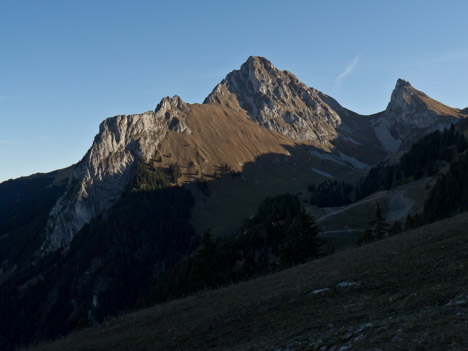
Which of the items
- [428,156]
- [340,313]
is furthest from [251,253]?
[428,156]

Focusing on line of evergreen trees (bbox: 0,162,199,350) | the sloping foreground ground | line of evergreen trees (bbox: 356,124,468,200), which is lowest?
line of evergreen trees (bbox: 0,162,199,350)

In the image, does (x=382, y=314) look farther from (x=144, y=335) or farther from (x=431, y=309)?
(x=144, y=335)

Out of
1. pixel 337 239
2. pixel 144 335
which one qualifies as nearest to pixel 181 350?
pixel 144 335

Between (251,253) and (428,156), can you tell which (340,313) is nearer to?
(251,253)

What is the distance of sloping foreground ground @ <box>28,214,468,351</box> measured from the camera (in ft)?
35.8

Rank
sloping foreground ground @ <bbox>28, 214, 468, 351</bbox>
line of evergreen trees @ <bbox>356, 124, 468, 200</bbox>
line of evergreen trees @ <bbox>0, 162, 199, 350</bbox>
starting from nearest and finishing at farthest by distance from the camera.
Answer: sloping foreground ground @ <bbox>28, 214, 468, 351</bbox>
line of evergreen trees @ <bbox>356, 124, 468, 200</bbox>
line of evergreen trees @ <bbox>0, 162, 199, 350</bbox>

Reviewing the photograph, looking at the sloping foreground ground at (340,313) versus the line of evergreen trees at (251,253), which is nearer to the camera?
the sloping foreground ground at (340,313)

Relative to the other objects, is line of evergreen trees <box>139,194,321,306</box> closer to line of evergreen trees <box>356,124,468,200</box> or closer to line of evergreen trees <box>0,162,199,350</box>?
line of evergreen trees <box>356,124,468,200</box>

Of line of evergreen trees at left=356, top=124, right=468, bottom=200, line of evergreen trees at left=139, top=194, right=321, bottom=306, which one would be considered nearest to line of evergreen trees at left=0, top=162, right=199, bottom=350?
line of evergreen trees at left=139, top=194, right=321, bottom=306

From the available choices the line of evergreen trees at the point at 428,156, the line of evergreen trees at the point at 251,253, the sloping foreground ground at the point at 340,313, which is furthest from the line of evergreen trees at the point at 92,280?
the sloping foreground ground at the point at 340,313

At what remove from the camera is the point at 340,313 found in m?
14.4

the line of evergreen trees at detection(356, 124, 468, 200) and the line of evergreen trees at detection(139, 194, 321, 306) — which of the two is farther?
the line of evergreen trees at detection(356, 124, 468, 200)

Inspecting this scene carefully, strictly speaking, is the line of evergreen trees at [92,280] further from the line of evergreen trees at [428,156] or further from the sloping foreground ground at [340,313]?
the sloping foreground ground at [340,313]

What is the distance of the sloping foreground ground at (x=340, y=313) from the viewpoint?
1091 cm
